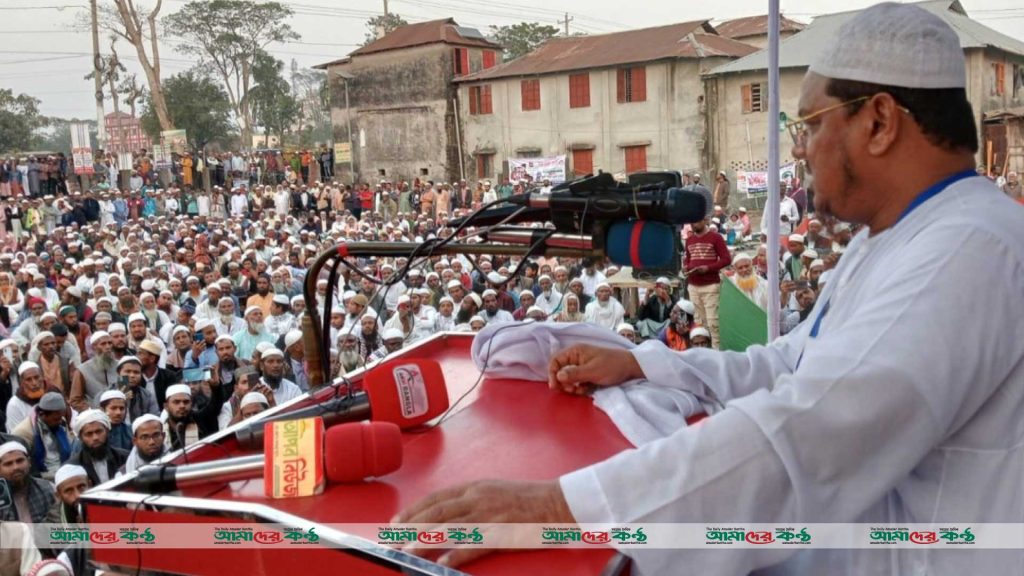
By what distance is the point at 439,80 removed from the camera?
96.2 feet

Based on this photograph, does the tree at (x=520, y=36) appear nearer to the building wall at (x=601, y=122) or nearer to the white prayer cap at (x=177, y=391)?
the building wall at (x=601, y=122)

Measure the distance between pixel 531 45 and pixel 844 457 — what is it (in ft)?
139

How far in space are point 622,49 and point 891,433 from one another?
26.1 meters

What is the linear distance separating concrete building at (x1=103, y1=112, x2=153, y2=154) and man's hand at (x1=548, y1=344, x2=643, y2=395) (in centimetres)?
2884

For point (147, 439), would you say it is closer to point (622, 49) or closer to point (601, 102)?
point (601, 102)

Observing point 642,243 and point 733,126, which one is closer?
point 642,243

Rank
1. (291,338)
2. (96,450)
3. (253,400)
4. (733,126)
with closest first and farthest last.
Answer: (96,450)
(253,400)
(291,338)
(733,126)

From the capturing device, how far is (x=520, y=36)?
4153cm

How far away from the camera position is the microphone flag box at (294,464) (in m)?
1.46

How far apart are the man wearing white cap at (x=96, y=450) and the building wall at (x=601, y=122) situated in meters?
17.7

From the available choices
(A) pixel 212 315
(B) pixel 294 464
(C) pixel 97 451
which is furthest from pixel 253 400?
(B) pixel 294 464

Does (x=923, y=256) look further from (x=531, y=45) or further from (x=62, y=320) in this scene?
(x=531, y=45)

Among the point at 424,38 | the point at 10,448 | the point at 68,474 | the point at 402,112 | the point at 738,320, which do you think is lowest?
the point at 68,474

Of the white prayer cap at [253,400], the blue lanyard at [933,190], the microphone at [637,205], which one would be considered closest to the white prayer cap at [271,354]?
the white prayer cap at [253,400]
